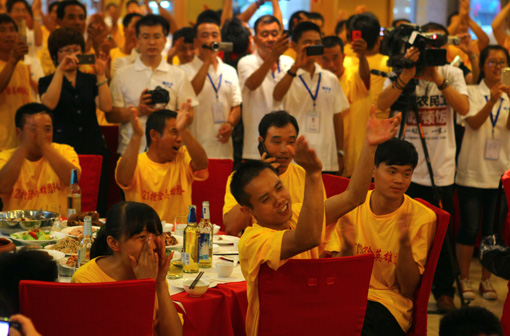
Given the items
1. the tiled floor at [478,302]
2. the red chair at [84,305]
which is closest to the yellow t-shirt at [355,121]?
the tiled floor at [478,302]

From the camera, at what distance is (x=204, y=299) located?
2.02 metres

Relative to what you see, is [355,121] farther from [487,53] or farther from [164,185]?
[164,185]

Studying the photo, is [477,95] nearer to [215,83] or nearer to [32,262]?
[215,83]

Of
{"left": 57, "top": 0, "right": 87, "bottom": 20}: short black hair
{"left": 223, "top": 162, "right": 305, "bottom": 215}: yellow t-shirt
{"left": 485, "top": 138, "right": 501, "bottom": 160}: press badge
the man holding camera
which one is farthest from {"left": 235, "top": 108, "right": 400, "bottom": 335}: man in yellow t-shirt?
{"left": 57, "top": 0, "right": 87, "bottom": 20}: short black hair

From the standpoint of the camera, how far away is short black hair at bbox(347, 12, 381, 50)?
474 cm

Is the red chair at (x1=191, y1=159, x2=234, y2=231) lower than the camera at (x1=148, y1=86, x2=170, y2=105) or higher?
lower

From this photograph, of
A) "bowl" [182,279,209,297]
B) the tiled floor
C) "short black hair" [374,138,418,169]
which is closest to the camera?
"bowl" [182,279,209,297]

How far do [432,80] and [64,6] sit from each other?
2.72m

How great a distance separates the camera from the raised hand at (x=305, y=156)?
1.80 m

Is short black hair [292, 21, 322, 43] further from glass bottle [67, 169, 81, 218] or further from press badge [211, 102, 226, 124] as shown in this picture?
glass bottle [67, 169, 81, 218]

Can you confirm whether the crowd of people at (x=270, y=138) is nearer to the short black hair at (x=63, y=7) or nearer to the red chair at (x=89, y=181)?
the short black hair at (x=63, y=7)

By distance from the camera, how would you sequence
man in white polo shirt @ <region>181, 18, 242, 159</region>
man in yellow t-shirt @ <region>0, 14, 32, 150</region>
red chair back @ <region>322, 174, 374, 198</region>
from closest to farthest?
red chair back @ <region>322, 174, 374, 198</region> < man in yellow t-shirt @ <region>0, 14, 32, 150</region> < man in white polo shirt @ <region>181, 18, 242, 159</region>

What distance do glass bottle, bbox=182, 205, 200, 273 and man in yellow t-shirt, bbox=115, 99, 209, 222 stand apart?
0.93 meters

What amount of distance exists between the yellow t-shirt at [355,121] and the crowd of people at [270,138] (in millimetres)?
13
